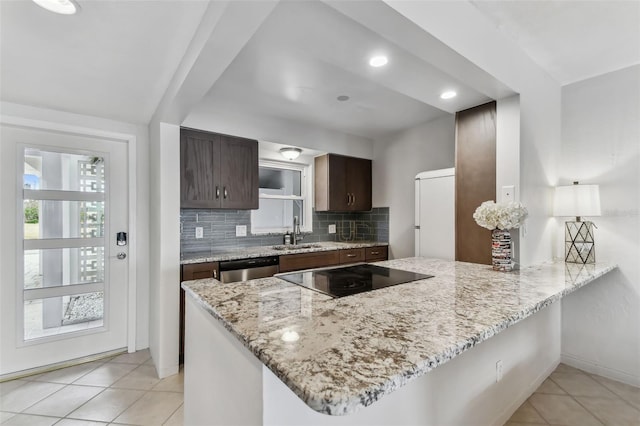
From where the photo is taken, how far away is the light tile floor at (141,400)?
1.88m

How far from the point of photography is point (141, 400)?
81.9 inches

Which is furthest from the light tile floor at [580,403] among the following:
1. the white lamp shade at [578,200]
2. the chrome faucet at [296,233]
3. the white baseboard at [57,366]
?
the white baseboard at [57,366]

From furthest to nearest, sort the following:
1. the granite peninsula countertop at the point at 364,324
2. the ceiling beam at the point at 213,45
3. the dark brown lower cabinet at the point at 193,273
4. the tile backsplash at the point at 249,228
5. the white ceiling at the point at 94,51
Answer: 1. the tile backsplash at the point at 249,228
2. the dark brown lower cabinet at the point at 193,273
3. the white ceiling at the point at 94,51
4. the ceiling beam at the point at 213,45
5. the granite peninsula countertop at the point at 364,324

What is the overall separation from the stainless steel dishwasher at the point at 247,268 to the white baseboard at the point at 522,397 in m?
2.04

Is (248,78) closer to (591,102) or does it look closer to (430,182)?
(430,182)

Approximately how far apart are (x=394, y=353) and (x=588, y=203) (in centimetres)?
236

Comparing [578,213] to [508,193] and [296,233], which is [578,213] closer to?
[508,193]

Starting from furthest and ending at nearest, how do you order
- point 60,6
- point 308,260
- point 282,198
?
point 282,198 < point 308,260 < point 60,6

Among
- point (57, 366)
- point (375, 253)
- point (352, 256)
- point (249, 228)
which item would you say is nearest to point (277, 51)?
point (249, 228)

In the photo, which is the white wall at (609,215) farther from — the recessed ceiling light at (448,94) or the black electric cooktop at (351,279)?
the black electric cooktop at (351,279)

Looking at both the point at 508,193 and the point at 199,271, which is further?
the point at 199,271

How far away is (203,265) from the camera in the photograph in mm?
2535

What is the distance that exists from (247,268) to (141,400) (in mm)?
1203

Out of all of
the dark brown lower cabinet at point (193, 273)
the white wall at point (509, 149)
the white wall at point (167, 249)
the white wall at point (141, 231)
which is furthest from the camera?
the white wall at point (141, 231)
